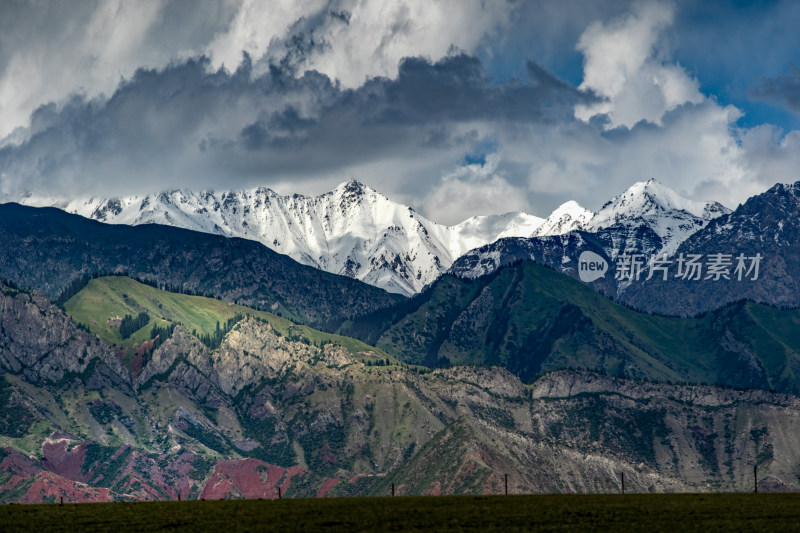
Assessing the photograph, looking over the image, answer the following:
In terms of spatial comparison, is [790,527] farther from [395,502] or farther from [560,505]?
[395,502]

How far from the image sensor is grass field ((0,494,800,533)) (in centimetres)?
14862

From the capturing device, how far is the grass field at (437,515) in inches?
5851

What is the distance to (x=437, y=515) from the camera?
160375 mm

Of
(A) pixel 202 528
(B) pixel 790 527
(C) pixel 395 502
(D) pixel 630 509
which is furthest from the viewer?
(C) pixel 395 502

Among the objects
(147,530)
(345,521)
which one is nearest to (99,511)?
(147,530)

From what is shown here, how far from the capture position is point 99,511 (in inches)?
6713

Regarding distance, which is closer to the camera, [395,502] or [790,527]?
[790,527]

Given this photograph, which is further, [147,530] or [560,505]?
[560,505]

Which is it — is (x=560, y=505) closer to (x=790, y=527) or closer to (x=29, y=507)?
(x=790, y=527)

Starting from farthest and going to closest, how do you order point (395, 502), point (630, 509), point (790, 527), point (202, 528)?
point (395, 502) → point (630, 509) → point (202, 528) → point (790, 527)

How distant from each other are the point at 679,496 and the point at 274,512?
66.1 meters

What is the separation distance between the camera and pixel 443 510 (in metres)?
167

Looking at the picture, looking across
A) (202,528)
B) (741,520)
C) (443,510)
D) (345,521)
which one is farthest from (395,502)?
(741,520)

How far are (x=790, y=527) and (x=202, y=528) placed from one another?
72.5m
